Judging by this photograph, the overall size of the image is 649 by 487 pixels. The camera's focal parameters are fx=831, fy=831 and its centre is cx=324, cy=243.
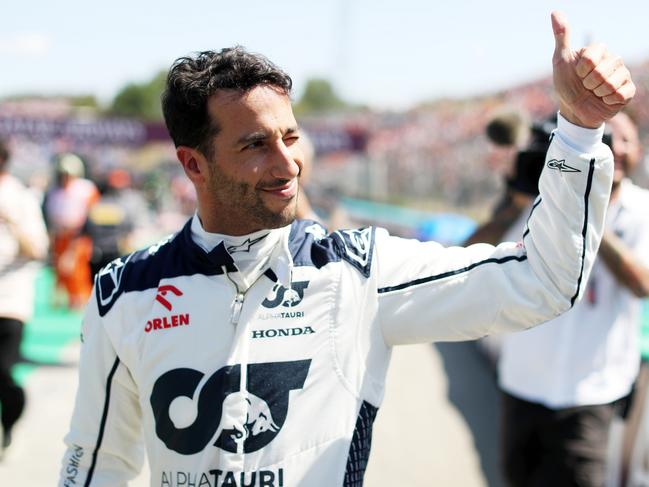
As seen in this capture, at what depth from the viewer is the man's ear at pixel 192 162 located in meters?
1.81

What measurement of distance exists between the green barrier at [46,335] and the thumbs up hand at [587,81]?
517cm

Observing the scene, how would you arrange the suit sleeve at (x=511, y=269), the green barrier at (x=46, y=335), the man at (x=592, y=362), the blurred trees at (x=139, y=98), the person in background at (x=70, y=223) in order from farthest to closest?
the blurred trees at (x=139, y=98)
the person in background at (x=70, y=223)
the green barrier at (x=46, y=335)
the man at (x=592, y=362)
the suit sleeve at (x=511, y=269)

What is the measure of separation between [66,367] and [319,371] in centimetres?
568

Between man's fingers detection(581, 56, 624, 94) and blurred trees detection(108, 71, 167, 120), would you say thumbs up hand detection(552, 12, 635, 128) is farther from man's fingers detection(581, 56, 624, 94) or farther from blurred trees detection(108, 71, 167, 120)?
blurred trees detection(108, 71, 167, 120)

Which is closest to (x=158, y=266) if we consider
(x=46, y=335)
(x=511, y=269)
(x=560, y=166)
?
(x=511, y=269)

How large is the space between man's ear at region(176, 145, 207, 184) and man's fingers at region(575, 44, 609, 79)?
2.67ft

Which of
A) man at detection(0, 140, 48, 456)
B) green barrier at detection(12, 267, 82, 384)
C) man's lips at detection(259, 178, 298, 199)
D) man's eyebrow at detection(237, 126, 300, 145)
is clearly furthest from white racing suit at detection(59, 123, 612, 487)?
green barrier at detection(12, 267, 82, 384)

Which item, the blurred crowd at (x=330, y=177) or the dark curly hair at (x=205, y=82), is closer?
the dark curly hair at (x=205, y=82)

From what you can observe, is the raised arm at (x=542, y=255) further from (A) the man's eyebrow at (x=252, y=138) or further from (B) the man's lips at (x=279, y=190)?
(A) the man's eyebrow at (x=252, y=138)

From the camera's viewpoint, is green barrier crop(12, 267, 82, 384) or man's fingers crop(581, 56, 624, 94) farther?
green barrier crop(12, 267, 82, 384)

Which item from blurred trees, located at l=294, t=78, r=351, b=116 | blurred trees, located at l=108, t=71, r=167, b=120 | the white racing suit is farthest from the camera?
blurred trees, located at l=294, t=78, r=351, b=116

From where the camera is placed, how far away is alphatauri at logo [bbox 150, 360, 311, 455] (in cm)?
166

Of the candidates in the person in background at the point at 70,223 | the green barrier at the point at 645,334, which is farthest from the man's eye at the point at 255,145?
the person in background at the point at 70,223

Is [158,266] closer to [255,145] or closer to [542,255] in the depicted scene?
[255,145]
